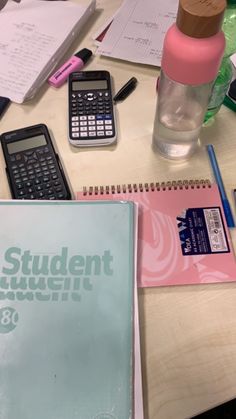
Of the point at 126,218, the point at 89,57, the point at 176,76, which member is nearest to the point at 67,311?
the point at 126,218

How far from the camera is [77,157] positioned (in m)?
0.59

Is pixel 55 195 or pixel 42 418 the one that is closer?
pixel 42 418

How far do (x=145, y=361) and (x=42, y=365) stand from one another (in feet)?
0.37

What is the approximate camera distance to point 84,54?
68 centimetres

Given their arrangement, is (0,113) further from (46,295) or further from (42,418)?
(42,418)

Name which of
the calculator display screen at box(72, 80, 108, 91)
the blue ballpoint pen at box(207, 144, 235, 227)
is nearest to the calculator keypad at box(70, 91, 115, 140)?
the calculator display screen at box(72, 80, 108, 91)

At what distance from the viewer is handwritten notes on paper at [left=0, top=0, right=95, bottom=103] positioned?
25.2 inches

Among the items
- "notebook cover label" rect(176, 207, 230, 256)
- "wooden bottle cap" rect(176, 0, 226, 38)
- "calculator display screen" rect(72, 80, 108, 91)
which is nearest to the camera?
"wooden bottle cap" rect(176, 0, 226, 38)

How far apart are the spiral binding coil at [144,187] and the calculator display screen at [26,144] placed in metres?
0.10

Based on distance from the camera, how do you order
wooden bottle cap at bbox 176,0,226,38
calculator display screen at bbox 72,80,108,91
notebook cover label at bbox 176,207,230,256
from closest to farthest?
wooden bottle cap at bbox 176,0,226,38
notebook cover label at bbox 176,207,230,256
calculator display screen at bbox 72,80,108,91

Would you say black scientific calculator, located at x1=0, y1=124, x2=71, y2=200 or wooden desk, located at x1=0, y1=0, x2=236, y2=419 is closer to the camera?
wooden desk, located at x1=0, y1=0, x2=236, y2=419

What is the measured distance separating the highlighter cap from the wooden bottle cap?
28 centimetres

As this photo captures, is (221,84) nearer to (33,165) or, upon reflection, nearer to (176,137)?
(176,137)

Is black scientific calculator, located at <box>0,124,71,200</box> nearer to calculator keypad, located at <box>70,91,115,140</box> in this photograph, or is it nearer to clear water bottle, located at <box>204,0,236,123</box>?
calculator keypad, located at <box>70,91,115,140</box>
